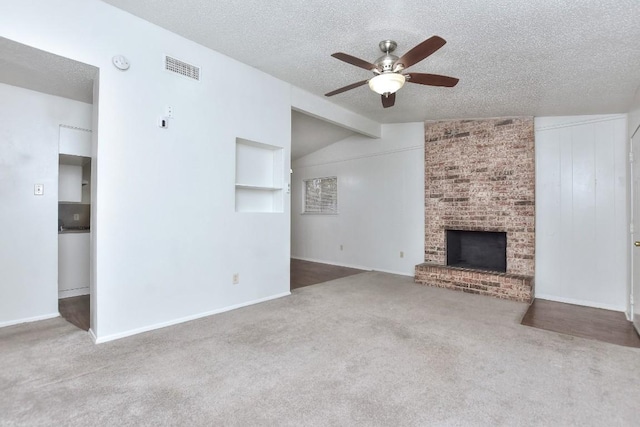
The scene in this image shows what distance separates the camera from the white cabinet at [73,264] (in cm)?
392

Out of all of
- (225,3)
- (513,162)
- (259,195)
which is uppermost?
(225,3)

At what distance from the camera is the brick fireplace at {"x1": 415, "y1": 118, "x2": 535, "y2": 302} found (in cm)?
433

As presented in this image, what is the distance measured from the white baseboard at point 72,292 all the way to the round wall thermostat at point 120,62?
2.99 metres

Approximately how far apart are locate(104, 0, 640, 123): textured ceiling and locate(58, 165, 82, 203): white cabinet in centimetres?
273

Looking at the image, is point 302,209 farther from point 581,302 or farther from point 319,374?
point 319,374

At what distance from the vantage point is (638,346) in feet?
8.81

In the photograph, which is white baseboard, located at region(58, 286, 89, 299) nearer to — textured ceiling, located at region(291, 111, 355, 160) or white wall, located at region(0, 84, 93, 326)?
white wall, located at region(0, 84, 93, 326)

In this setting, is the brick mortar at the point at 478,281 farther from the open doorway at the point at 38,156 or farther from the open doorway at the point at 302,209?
the open doorway at the point at 38,156

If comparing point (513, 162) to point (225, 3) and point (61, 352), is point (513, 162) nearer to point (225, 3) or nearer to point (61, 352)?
point (225, 3)

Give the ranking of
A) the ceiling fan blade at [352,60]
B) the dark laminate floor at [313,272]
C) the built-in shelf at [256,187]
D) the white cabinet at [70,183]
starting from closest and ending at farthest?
the ceiling fan blade at [352,60], the built-in shelf at [256,187], the white cabinet at [70,183], the dark laminate floor at [313,272]

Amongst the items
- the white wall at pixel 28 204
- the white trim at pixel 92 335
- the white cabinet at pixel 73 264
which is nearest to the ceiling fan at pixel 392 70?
the white trim at pixel 92 335

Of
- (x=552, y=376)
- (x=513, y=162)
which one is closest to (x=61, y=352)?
(x=552, y=376)

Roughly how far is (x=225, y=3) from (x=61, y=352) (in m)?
3.00

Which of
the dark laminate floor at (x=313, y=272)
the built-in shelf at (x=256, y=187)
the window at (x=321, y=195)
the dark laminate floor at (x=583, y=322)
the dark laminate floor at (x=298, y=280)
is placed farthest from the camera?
the window at (x=321, y=195)
